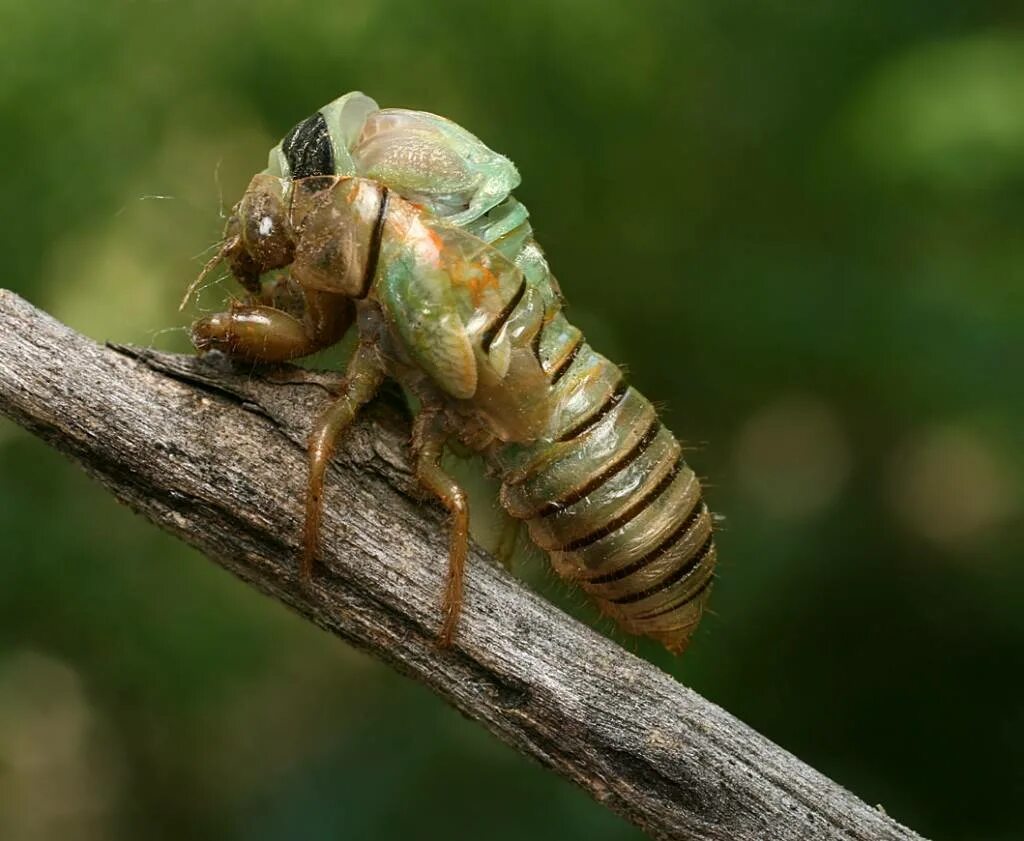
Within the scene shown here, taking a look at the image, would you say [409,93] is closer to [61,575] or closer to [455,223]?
[455,223]

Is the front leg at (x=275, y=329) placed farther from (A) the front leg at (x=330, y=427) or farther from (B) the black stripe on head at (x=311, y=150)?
(B) the black stripe on head at (x=311, y=150)

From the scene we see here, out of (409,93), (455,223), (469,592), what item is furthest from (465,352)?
(409,93)

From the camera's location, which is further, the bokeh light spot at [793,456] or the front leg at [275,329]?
the bokeh light spot at [793,456]

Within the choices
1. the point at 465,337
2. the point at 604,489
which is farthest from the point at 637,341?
the point at 465,337

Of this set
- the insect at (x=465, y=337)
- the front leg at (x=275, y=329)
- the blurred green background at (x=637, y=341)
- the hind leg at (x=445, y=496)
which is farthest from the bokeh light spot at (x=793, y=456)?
the front leg at (x=275, y=329)

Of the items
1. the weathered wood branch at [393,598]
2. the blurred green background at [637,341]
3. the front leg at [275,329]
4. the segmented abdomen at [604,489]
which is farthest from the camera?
the blurred green background at [637,341]

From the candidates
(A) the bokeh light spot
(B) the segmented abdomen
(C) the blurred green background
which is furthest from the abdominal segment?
(A) the bokeh light spot

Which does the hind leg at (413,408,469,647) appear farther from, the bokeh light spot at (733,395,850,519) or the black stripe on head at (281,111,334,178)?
the bokeh light spot at (733,395,850,519)
